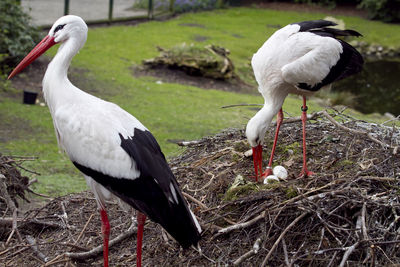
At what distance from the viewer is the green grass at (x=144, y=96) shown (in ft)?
24.4

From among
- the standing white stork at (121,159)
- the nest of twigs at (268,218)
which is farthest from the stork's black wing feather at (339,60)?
the standing white stork at (121,159)

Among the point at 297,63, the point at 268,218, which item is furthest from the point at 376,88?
the point at 268,218

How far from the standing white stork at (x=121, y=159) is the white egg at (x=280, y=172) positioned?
119cm

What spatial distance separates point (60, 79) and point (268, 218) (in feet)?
5.95

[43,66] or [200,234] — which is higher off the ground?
[200,234]

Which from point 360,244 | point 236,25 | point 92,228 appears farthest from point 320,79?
point 236,25

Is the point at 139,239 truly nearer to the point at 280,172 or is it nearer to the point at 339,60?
the point at 280,172

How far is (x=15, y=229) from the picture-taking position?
4457 mm

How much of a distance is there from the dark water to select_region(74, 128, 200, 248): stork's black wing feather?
358 inches

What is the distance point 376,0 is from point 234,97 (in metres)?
12.9

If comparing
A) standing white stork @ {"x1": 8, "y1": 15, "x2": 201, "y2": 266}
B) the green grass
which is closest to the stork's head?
standing white stork @ {"x1": 8, "y1": 15, "x2": 201, "y2": 266}

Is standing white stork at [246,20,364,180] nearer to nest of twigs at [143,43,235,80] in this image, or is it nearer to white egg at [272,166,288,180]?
white egg at [272,166,288,180]

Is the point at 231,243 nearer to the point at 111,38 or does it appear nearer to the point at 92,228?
the point at 92,228

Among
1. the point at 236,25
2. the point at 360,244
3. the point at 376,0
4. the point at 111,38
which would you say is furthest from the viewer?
the point at 376,0
